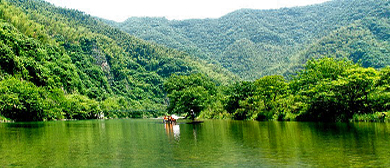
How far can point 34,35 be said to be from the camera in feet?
462

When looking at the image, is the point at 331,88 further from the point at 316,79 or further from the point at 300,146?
the point at 300,146

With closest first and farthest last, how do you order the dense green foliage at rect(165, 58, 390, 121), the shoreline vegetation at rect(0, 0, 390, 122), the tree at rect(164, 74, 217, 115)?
the dense green foliage at rect(165, 58, 390, 121) → the shoreline vegetation at rect(0, 0, 390, 122) → the tree at rect(164, 74, 217, 115)

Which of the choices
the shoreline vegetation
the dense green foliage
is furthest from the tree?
the dense green foliage

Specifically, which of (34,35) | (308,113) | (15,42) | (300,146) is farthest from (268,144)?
(34,35)

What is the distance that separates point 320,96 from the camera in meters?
48.4

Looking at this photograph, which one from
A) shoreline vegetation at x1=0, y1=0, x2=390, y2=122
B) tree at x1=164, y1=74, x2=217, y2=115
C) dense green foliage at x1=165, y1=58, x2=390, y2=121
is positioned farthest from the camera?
tree at x1=164, y1=74, x2=217, y2=115

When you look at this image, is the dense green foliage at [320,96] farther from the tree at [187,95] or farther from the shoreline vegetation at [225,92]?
the tree at [187,95]

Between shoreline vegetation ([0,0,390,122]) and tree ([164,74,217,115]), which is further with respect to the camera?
tree ([164,74,217,115])

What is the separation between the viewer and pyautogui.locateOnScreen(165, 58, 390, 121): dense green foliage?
148 ft

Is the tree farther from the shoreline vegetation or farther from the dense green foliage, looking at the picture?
the dense green foliage

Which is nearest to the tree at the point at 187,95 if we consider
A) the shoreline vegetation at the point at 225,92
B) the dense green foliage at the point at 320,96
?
the shoreline vegetation at the point at 225,92

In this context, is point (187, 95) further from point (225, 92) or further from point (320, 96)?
point (320, 96)

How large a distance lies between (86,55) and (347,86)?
556 feet

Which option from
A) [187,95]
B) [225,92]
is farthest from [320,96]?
[225,92]
